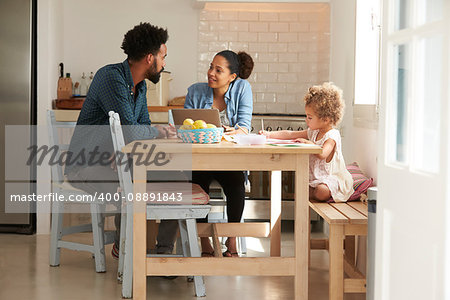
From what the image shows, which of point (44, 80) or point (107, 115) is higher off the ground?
point (44, 80)

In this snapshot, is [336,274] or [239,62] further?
[239,62]

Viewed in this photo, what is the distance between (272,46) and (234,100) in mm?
1816

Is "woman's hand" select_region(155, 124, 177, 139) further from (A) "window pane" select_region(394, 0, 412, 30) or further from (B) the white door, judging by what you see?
(A) "window pane" select_region(394, 0, 412, 30)

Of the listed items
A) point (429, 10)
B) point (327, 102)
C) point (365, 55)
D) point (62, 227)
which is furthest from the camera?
point (365, 55)

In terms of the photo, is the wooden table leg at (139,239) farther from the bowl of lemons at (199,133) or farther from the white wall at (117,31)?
the white wall at (117,31)

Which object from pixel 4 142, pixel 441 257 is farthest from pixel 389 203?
pixel 4 142

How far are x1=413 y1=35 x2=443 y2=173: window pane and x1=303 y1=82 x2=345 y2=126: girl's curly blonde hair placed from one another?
Answer: 183cm

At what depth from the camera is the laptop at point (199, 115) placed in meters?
3.60

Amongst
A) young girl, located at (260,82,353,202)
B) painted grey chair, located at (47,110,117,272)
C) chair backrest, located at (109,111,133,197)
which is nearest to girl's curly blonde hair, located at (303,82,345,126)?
young girl, located at (260,82,353,202)

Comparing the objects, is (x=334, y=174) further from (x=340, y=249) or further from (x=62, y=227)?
(x=62, y=227)

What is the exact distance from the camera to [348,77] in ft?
15.2

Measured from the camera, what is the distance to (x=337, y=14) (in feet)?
16.8

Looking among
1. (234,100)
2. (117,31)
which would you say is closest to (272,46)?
(117,31)

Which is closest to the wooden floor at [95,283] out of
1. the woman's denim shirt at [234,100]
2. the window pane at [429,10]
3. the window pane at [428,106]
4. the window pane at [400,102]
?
the woman's denim shirt at [234,100]
